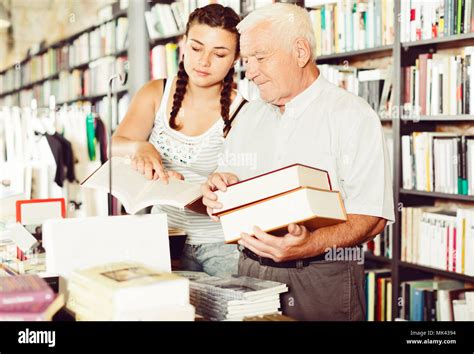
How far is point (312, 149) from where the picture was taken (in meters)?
1.44

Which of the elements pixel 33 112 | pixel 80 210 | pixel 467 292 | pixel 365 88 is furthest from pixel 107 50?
pixel 467 292

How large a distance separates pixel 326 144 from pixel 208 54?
1.47 ft

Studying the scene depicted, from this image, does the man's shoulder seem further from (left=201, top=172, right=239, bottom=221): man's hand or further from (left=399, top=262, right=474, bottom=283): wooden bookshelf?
(left=399, top=262, right=474, bottom=283): wooden bookshelf

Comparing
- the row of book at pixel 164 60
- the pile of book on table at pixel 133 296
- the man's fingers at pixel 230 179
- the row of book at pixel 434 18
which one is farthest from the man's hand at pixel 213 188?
the row of book at pixel 164 60

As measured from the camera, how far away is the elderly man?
137 cm

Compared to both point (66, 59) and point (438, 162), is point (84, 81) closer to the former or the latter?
point (66, 59)

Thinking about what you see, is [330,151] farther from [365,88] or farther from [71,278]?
[365,88]

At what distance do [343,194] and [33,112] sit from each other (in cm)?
199

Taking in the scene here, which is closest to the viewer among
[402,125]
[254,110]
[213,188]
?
[213,188]

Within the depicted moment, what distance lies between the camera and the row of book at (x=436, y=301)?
2385 mm

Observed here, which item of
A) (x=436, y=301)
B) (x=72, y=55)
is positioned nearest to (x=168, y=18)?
(x=72, y=55)

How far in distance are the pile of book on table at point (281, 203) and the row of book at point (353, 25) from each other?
5.13 ft

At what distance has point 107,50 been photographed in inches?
135

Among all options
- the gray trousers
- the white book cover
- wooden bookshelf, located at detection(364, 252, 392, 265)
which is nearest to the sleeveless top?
the gray trousers
